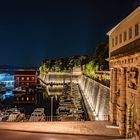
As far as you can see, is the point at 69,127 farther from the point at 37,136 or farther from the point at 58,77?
the point at 58,77

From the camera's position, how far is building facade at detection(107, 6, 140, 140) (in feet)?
74.5

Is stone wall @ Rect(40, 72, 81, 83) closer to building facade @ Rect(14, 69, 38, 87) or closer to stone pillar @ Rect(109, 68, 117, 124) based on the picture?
Answer: building facade @ Rect(14, 69, 38, 87)

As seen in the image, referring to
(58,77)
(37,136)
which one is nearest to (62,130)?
(37,136)

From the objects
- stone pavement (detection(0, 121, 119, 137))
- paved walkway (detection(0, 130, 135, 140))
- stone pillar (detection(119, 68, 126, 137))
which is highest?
stone pillar (detection(119, 68, 126, 137))

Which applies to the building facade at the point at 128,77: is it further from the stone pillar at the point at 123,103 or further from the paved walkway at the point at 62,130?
the paved walkway at the point at 62,130

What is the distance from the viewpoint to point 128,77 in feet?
84.3

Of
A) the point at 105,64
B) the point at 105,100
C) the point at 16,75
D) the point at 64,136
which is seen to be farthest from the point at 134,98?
the point at 16,75

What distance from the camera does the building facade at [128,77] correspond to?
22719mm

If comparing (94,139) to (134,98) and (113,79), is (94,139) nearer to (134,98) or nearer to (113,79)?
(134,98)

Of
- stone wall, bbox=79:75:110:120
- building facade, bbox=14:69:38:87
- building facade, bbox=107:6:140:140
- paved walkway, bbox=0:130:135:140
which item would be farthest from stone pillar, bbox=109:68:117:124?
building facade, bbox=14:69:38:87

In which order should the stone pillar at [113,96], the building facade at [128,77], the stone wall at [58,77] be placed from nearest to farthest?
the building facade at [128,77] < the stone pillar at [113,96] < the stone wall at [58,77]

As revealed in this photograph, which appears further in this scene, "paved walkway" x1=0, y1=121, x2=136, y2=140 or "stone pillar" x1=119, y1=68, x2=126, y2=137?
"stone pillar" x1=119, y1=68, x2=126, y2=137

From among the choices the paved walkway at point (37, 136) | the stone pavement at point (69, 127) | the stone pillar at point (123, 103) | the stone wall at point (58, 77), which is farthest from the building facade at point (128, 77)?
the stone wall at point (58, 77)

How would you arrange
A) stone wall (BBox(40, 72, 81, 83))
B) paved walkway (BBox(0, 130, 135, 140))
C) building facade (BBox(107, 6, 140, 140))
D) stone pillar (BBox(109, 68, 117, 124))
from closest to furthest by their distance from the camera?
1. building facade (BBox(107, 6, 140, 140))
2. paved walkway (BBox(0, 130, 135, 140))
3. stone pillar (BBox(109, 68, 117, 124))
4. stone wall (BBox(40, 72, 81, 83))
